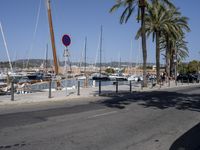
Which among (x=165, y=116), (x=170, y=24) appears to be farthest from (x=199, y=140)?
(x=170, y=24)

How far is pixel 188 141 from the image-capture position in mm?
7359

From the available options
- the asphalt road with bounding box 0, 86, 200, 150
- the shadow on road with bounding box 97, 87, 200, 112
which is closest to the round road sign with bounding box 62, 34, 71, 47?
the shadow on road with bounding box 97, 87, 200, 112

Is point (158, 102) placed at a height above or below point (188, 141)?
above

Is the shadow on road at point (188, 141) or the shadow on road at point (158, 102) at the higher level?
the shadow on road at point (158, 102)

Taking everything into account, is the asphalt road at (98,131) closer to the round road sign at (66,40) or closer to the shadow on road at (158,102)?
the shadow on road at (158,102)

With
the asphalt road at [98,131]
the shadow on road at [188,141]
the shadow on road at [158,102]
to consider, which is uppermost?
the shadow on road at [158,102]

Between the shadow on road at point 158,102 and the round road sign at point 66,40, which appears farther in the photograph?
the round road sign at point 66,40

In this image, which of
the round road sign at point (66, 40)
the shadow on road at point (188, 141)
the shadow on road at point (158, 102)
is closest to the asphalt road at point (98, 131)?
the shadow on road at point (188, 141)

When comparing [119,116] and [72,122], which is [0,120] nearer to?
[72,122]

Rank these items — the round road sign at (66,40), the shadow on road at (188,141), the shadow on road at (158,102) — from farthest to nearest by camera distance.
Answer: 1. the round road sign at (66,40)
2. the shadow on road at (158,102)
3. the shadow on road at (188,141)

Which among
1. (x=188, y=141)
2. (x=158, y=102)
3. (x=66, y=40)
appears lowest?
(x=188, y=141)

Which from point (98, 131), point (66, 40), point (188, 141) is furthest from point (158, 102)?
point (188, 141)

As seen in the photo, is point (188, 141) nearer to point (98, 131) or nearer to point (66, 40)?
point (98, 131)

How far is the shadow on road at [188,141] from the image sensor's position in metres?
6.74
